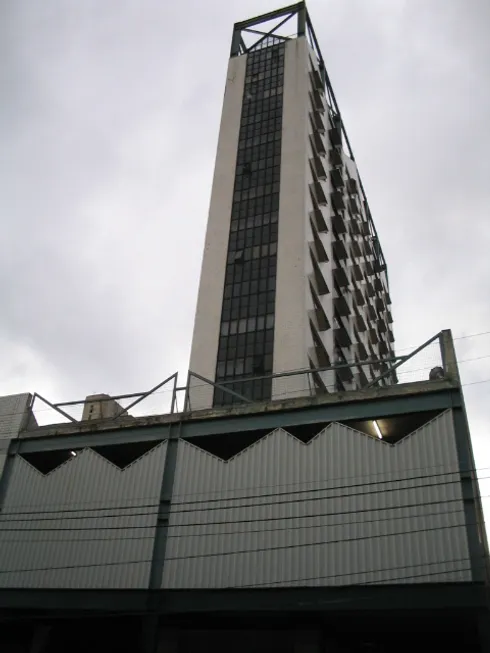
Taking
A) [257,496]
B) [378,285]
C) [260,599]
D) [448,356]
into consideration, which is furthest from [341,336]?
[260,599]

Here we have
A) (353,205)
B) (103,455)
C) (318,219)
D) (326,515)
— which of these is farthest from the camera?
(353,205)

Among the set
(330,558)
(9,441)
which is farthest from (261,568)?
(9,441)

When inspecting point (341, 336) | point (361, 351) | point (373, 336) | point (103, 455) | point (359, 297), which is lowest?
point (103, 455)

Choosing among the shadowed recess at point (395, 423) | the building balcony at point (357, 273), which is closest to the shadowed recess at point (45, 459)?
the shadowed recess at point (395, 423)

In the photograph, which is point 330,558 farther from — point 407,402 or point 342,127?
point 342,127

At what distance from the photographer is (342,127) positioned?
64.4 m

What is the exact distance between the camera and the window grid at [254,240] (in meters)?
40.0

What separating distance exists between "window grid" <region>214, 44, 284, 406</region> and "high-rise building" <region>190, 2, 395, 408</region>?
83 millimetres

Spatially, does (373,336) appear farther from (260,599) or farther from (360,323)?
(260,599)

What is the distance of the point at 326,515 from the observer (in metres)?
16.3

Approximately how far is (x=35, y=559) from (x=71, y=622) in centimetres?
301

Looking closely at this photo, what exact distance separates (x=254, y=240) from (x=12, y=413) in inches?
1041

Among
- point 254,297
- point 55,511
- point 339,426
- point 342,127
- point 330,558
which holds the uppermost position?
point 342,127

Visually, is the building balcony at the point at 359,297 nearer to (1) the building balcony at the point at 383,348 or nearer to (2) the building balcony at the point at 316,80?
(1) the building balcony at the point at 383,348
